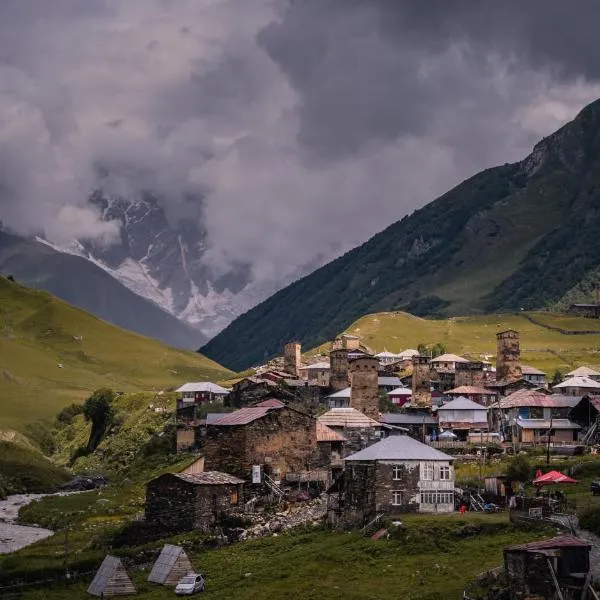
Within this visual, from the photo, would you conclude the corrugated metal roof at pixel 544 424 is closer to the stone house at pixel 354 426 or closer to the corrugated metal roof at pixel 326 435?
the stone house at pixel 354 426

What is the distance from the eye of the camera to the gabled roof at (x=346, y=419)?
327ft

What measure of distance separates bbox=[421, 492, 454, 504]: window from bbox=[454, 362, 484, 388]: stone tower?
8172 cm

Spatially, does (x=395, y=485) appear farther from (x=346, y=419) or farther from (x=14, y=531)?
(x=14, y=531)

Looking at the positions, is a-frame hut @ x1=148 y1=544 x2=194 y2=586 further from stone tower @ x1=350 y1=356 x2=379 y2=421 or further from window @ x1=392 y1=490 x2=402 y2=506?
stone tower @ x1=350 y1=356 x2=379 y2=421

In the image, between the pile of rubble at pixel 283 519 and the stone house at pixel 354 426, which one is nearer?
the pile of rubble at pixel 283 519

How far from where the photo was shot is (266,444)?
83.7 m

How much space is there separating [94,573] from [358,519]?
16.3 meters

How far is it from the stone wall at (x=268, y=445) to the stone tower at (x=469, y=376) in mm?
69386

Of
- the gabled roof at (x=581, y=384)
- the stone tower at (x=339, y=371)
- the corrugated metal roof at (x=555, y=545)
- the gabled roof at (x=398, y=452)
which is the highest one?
the stone tower at (x=339, y=371)

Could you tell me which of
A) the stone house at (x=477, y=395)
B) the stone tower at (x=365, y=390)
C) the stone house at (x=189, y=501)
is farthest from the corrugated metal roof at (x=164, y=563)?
the stone house at (x=477, y=395)

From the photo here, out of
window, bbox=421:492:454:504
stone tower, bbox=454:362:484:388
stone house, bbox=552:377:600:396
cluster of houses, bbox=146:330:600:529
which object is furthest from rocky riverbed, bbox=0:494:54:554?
stone house, bbox=552:377:600:396

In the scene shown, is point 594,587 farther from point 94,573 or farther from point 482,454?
point 482,454

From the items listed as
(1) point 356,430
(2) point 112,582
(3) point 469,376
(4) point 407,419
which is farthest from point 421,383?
(2) point 112,582

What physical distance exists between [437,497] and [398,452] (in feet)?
11.7
